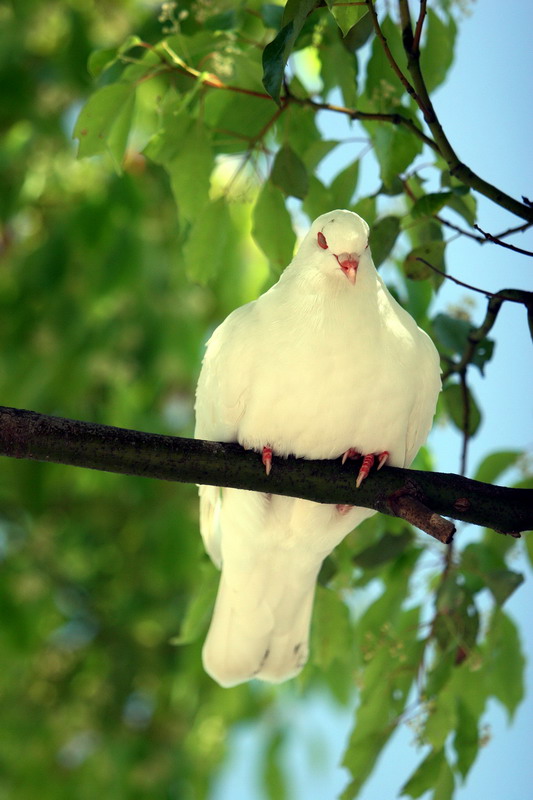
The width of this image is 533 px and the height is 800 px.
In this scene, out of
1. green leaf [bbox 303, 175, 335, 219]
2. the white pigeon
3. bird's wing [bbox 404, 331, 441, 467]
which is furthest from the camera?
green leaf [bbox 303, 175, 335, 219]

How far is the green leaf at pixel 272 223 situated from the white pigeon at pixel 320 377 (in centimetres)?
8

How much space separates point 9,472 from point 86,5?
7.41 feet

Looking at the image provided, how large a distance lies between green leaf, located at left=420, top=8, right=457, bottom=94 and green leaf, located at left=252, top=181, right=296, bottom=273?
494 millimetres

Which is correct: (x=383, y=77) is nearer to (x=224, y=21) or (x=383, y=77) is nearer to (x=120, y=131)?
(x=224, y=21)

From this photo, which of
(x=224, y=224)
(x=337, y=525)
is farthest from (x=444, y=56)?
(x=337, y=525)

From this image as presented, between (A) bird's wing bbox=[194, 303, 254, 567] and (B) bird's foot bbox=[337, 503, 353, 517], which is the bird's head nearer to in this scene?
(A) bird's wing bbox=[194, 303, 254, 567]

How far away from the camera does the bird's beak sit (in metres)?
2.10

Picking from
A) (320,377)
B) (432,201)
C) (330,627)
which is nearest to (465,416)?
(320,377)

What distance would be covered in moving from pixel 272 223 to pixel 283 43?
0.72m

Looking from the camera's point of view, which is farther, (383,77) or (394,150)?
(383,77)

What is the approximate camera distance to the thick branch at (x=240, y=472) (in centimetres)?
187

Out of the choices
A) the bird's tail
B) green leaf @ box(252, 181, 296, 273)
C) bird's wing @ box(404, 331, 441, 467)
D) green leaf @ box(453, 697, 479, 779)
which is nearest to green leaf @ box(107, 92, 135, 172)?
green leaf @ box(252, 181, 296, 273)

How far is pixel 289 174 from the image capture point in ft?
7.37

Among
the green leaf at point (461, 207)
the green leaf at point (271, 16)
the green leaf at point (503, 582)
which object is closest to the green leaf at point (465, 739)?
the green leaf at point (503, 582)
